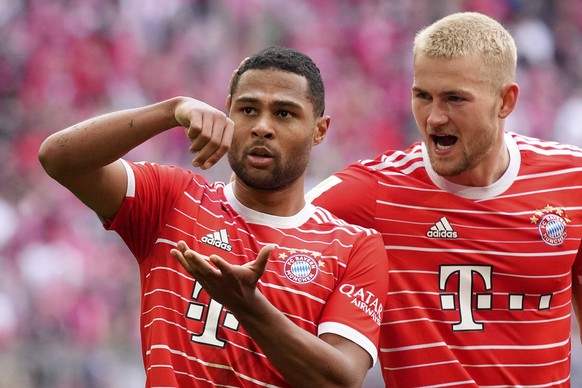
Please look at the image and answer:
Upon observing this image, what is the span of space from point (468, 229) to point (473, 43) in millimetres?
718

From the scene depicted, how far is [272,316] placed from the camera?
3338mm

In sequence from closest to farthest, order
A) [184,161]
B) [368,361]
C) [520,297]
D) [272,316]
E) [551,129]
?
[272,316] → [368,361] → [520,297] → [184,161] → [551,129]

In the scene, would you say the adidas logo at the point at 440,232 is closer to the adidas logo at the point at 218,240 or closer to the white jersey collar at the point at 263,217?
the white jersey collar at the point at 263,217

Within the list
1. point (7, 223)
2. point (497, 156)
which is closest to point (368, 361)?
point (497, 156)

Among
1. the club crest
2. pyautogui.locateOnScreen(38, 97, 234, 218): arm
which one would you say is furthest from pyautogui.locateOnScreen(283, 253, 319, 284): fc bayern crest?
pyautogui.locateOnScreen(38, 97, 234, 218): arm

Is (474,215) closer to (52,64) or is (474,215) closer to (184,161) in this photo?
(184,161)

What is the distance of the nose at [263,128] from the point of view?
12.5 ft

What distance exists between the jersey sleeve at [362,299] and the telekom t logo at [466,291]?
0.35 metres

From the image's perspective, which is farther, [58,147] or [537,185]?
[537,185]

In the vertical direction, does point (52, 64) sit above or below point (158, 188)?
above

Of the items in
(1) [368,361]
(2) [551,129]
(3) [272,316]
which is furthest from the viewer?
(2) [551,129]

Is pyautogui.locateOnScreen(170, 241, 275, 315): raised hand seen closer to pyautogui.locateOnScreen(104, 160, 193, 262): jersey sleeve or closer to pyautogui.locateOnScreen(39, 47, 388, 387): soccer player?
pyautogui.locateOnScreen(39, 47, 388, 387): soccer player

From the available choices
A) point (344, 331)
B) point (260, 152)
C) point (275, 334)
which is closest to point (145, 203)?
point (260, 152)

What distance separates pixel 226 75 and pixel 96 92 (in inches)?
50.6
